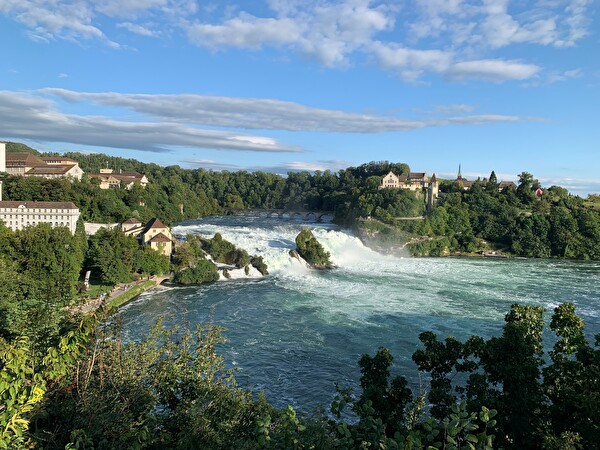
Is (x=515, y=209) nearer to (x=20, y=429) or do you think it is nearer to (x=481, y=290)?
(x=481, y=290)

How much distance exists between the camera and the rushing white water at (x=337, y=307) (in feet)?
57.5

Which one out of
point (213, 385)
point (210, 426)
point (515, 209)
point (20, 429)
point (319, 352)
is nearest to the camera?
point (20, 429)

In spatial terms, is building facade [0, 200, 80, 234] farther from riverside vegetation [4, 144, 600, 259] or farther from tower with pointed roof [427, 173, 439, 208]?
tower with pointed roof [427, 173, 439, 208]

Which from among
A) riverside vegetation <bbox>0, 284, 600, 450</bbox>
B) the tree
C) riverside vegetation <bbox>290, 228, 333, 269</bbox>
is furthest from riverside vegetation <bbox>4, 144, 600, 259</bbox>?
riverside vegetation <bbox>0, 284, 600, 450</bbox>

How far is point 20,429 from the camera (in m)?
4.20

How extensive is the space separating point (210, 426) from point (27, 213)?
38578 millimetres

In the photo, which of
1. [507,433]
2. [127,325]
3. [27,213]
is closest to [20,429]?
[507,433]

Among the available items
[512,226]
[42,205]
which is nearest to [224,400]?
[42,205]

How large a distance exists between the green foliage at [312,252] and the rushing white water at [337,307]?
1225mm

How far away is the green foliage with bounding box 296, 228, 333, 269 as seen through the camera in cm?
3925

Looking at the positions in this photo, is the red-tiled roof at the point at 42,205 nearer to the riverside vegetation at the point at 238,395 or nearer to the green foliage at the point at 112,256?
the green foliage at the point at 112,256

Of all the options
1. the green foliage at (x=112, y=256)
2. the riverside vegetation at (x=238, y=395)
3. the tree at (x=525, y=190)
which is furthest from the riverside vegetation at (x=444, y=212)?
the riverside vegetation at (x=238, y=395)

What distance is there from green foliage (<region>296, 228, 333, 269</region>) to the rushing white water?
4.02ft

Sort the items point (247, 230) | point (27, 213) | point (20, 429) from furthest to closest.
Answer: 1. point (247, 230)
2. point (27, 213)
3. point (20, 429)
